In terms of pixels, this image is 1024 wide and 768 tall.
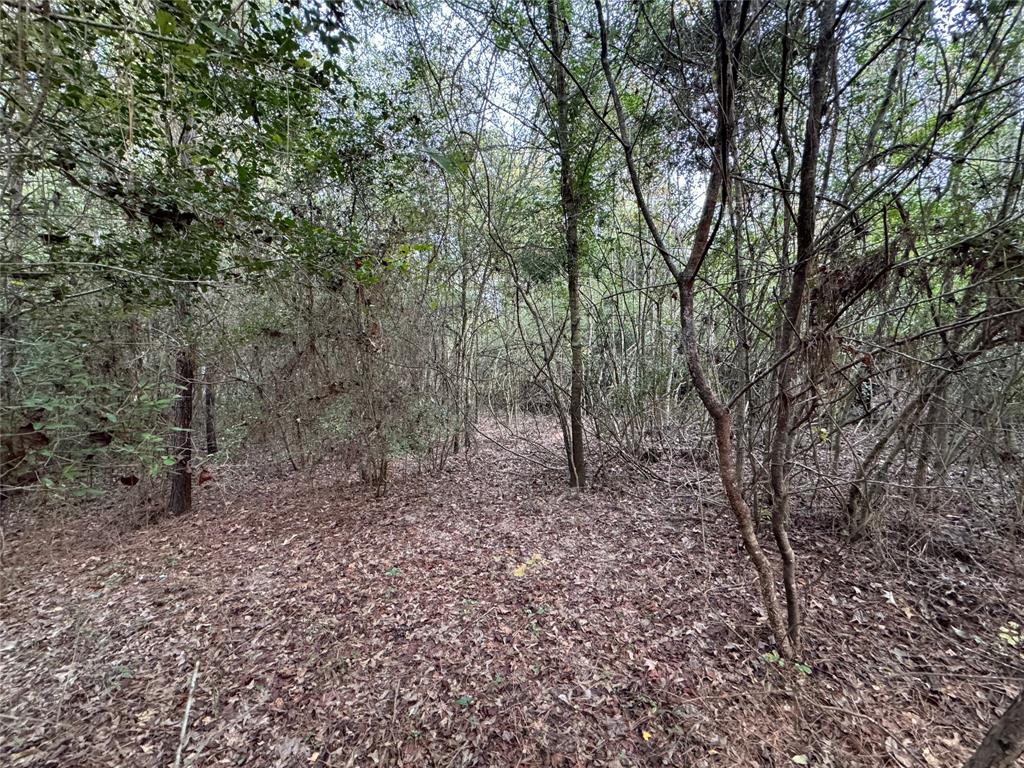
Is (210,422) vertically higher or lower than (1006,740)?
higher

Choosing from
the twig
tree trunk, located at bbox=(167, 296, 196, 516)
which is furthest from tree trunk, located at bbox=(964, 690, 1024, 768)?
tree trunk, located at bbox=(167, 296, 196, 516)

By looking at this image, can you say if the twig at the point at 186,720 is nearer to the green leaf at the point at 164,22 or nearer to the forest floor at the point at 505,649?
the forest floor at the point at 505,649

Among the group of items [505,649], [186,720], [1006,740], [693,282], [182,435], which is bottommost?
[186,720]

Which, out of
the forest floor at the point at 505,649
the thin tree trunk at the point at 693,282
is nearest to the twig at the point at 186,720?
the forest floor at the point at 505,649

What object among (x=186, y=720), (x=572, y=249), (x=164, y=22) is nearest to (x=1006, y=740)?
(x=186, y=720)

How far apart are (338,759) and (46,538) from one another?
→ 4.13 meters

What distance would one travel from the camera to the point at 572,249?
3920mm

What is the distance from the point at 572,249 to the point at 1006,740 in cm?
381

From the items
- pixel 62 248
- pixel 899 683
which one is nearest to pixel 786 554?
pixel 899 683

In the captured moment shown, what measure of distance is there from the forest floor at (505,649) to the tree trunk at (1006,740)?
88cm

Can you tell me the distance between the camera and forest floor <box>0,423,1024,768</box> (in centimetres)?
168

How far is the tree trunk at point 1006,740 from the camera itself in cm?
88

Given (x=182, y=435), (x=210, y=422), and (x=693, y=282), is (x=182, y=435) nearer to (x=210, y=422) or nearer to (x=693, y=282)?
(x=210, y=422)

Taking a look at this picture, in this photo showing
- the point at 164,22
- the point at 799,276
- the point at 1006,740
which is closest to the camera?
the point at 1006,740
